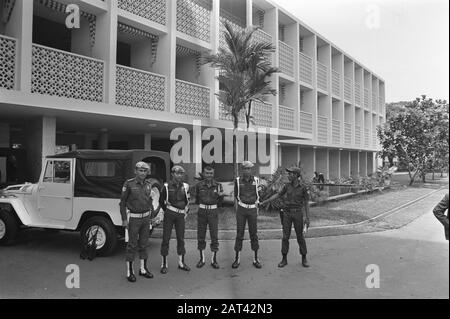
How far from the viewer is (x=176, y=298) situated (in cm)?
485

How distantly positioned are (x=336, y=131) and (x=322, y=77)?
393 cm

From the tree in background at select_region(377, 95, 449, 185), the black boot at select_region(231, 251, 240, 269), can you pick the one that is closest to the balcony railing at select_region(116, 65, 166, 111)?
the black boot at select_region(231, 251, 240, 269)

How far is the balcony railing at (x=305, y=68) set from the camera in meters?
20.5

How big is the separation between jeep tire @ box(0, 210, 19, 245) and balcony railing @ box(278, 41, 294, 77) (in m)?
13.9

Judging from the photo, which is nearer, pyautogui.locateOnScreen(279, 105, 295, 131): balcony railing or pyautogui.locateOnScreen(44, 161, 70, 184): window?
pyautogui.locateOnScreen(44, 161, 70, 184): window

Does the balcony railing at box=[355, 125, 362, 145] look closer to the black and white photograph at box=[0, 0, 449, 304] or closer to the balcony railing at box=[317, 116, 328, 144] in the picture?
the balcony railing at box=[317, 116, 328, 144]

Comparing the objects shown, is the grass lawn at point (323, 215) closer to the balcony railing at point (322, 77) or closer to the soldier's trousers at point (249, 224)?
the soldier's trousers at point (249, 224)

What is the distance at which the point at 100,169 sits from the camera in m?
7.11

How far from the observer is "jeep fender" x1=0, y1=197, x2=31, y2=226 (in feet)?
24.1

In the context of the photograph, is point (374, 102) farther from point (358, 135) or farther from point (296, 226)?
point (296, 226)

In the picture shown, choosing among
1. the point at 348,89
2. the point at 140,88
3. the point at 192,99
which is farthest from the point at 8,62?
the point at 348,89
